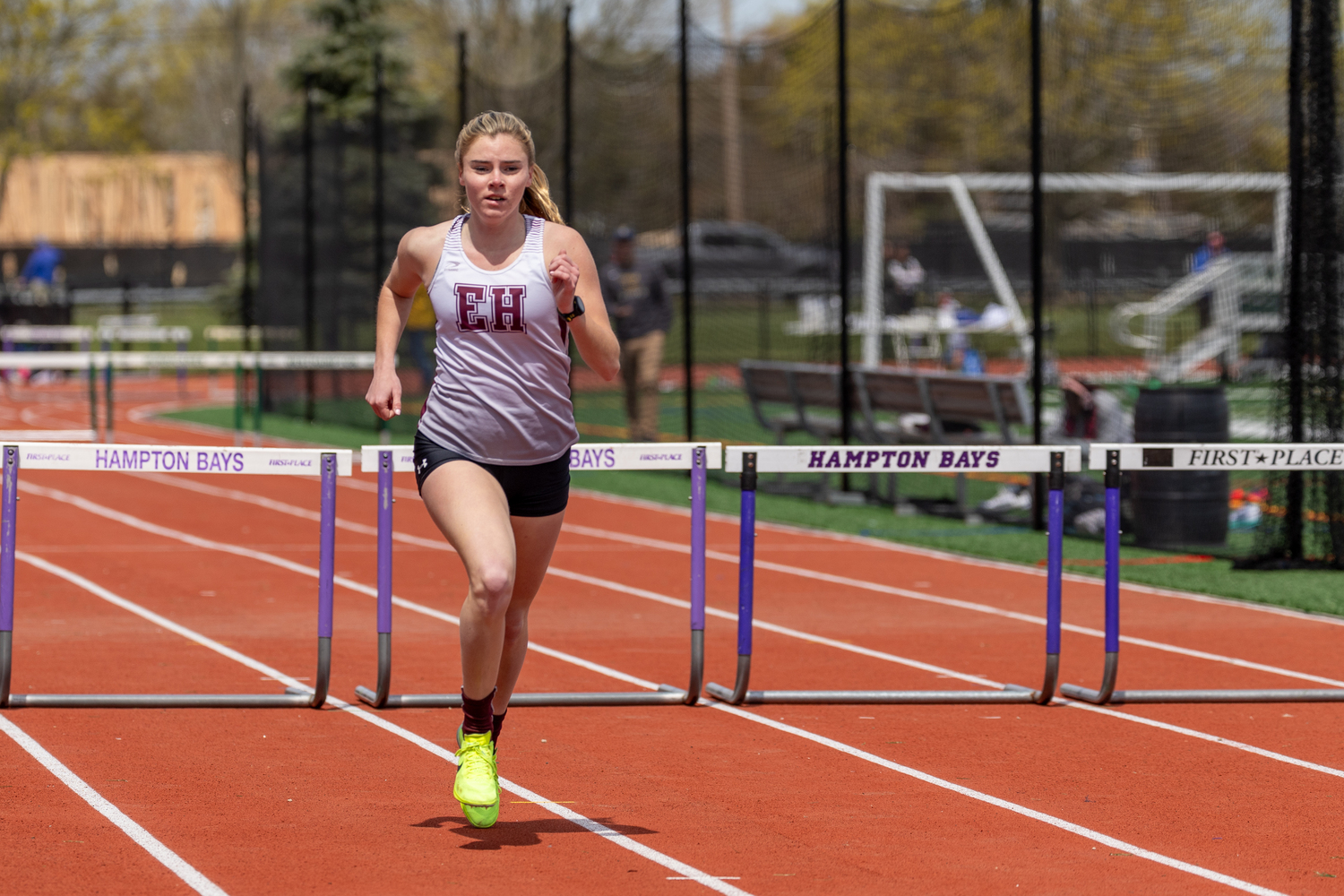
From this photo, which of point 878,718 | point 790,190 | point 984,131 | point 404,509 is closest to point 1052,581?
point 878,718

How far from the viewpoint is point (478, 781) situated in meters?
5.41

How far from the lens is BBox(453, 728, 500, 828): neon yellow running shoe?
540 centimetres

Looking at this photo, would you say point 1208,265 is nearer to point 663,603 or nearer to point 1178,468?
point 663,603

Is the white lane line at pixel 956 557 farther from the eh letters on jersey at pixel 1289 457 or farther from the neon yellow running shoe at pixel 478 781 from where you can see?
the neon yellow running shoe at pixel 478 781

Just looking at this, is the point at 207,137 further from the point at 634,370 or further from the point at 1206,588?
the point at 1206,588

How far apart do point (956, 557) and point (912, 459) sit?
15.5 feet

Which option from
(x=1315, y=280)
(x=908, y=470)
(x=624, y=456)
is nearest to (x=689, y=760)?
(x=624, y=456)

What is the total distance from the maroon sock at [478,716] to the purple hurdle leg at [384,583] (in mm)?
1655

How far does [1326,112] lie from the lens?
1141 cm

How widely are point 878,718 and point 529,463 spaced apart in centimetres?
243

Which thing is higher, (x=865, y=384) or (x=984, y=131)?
(x=984, y=131)

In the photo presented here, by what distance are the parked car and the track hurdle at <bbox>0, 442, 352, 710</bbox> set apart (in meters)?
20.5

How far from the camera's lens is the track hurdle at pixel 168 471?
23.6 ft

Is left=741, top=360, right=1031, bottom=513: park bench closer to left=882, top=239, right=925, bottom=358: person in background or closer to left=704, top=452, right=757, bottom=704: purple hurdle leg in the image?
left=704, top=452, right=757, bottom=704: purple hurdle leg
